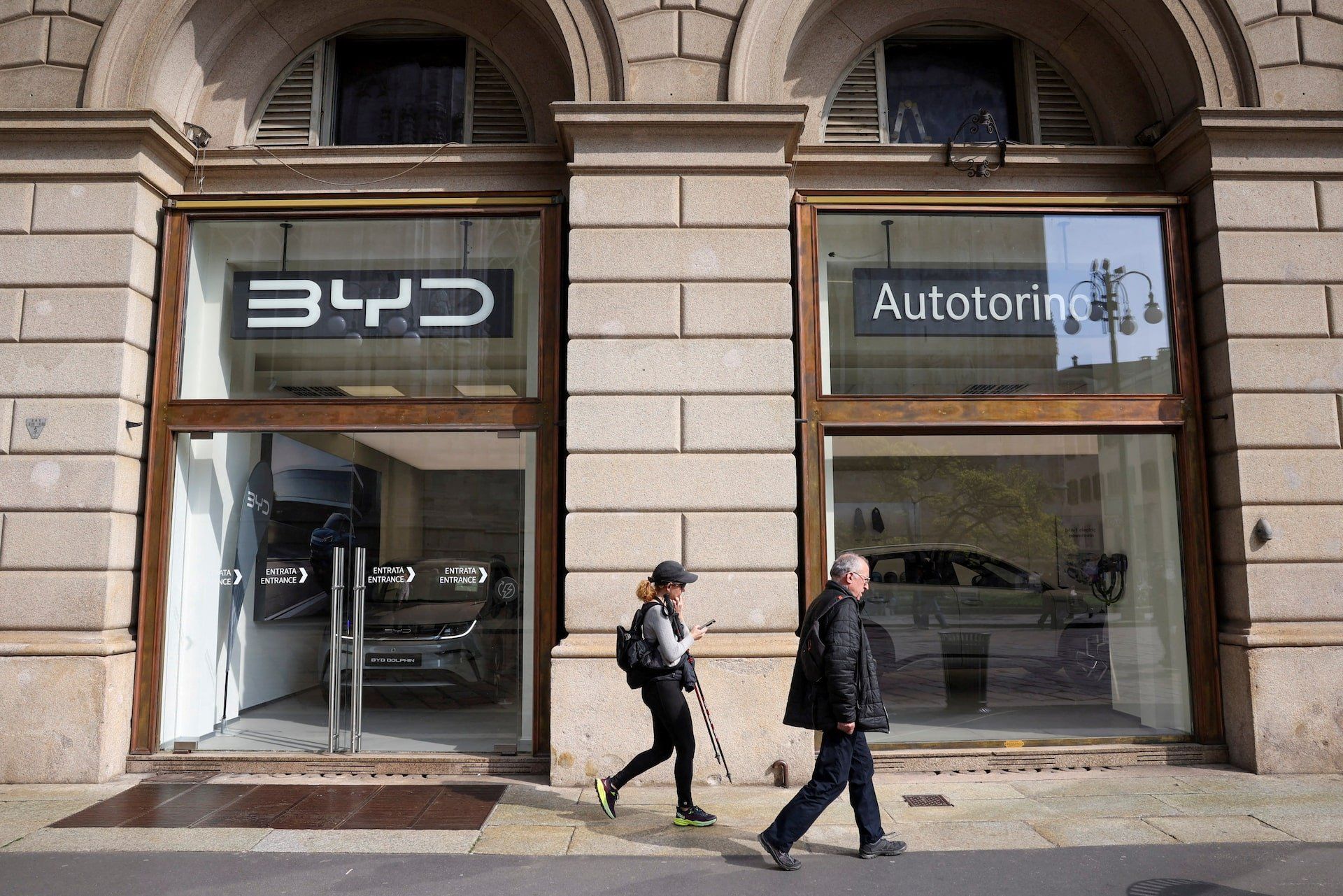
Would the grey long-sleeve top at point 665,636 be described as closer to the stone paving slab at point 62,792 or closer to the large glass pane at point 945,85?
the stone paving slab at point 62,792

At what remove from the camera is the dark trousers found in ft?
17.3

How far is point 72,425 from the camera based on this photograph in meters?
7.54

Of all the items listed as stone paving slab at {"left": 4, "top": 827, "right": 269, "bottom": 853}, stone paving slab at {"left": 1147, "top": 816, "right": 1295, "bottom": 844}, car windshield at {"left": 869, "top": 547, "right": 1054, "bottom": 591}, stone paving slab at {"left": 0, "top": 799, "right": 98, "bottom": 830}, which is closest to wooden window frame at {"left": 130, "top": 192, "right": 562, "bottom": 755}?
stone paving slab at {"left": 0, "top": 799, "right": 98, "bottom": 830}

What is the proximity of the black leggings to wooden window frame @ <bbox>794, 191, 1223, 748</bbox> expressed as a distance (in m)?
2.06

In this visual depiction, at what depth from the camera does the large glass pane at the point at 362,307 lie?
322 inches

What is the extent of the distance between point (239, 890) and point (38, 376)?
15.9 ft

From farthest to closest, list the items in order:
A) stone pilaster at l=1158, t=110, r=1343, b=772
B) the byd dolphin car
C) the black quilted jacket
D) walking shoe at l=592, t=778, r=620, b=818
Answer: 1. the byd dolphin car
2. stone pilaster at l=1158, t=110, r=1343, b=772
3. walking shoe at l=592, t=778, r=620, b=818
4. the black quilted jacket

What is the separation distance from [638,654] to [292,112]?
642 centimetres

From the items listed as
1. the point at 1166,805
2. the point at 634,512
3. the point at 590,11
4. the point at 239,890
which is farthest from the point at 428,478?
the point at 1166,805

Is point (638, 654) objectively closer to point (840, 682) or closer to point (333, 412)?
point (840, 682)

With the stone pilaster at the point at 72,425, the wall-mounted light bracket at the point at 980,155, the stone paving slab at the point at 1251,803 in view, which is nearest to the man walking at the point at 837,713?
the stone paving slab at the point at 1251,803

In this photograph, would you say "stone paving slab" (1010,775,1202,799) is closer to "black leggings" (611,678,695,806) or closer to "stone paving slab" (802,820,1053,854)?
"stone paving slab" (802,820,1053,854)

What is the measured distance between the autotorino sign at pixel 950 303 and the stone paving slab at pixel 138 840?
5.33m

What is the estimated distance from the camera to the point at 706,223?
7734 millimetres
